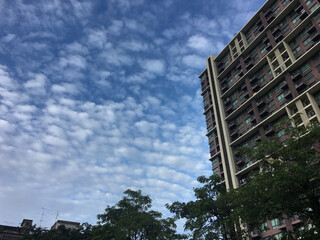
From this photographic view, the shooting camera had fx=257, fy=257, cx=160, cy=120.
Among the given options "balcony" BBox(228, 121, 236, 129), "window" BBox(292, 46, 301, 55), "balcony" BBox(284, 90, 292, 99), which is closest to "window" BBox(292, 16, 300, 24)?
"window" BBox(292, 46, 301, 55)

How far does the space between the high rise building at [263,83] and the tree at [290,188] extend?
2427 cm

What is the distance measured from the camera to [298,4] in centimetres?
5100

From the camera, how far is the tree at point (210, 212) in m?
29.6

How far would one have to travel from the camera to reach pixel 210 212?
107ft

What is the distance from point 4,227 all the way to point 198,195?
174ft

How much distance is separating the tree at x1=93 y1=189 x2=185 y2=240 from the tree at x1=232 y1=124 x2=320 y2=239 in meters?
15.9

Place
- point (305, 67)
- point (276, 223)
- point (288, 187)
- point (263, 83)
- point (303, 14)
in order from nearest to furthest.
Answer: point (288, 187)
point (276, 223)
point (305, 67)
point (303, 14)
point (263, 83)

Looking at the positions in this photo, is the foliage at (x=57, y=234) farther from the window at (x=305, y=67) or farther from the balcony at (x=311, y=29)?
the balcony at (x=311, y=29)

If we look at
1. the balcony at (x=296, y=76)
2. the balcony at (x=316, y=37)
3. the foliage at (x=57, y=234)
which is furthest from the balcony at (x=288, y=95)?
the foliage at (x=57, y=234)

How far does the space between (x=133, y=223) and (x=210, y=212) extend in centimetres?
980

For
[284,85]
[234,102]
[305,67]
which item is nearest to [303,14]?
[305,67]

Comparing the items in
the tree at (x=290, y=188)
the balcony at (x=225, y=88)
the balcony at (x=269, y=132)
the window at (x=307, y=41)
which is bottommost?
the tree at (x=290, y=188)

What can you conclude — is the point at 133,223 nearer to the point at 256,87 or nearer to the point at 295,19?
the point at 256,87

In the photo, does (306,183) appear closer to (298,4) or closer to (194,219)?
(194,219)
